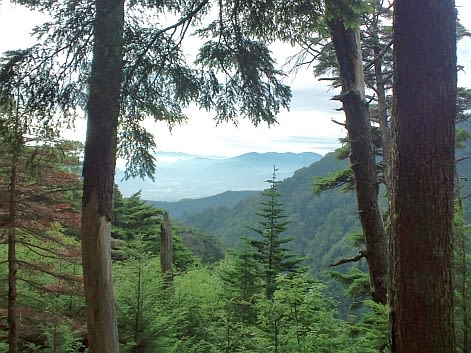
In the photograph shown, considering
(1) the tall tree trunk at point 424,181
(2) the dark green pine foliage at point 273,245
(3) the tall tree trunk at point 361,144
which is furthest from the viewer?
(2) the dark green pine foliage at point 273,245

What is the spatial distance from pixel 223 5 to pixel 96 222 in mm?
2708

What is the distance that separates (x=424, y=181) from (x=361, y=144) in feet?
7.49

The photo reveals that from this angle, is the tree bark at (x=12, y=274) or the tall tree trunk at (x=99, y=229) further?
the tree bark at (x=12, y=274)

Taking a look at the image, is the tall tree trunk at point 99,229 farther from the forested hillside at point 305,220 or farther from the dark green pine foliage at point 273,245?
the forested hillside at point 305,220

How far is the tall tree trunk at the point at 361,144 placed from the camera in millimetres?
4668

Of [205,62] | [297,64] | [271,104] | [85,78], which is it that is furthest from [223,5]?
[297,64]

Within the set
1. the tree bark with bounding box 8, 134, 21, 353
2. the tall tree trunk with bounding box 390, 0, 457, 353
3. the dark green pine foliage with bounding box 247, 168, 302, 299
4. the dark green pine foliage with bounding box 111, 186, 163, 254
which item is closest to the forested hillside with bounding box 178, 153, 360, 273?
the dark green pine foliage with bounding box 111, 186, 163, 254

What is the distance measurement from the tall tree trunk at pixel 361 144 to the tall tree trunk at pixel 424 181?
207 cm

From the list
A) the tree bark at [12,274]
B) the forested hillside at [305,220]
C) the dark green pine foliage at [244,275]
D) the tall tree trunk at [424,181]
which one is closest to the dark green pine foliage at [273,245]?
the dark green pine foliage at [244,275]

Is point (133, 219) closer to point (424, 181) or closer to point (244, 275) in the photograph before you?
point (244, 275)

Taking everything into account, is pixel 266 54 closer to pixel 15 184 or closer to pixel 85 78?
pixel 85 78

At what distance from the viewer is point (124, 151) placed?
432 centimetres

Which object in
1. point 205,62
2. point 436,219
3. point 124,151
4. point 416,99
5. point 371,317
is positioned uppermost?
Answer: point 205,62

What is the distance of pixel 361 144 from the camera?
4.77 meters
